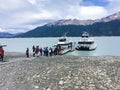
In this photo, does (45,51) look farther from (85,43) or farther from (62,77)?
(85,43)

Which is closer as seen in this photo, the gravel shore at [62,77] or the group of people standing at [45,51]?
the gravel shore at [62,77]

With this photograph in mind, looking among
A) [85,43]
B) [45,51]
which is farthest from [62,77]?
[85,43]

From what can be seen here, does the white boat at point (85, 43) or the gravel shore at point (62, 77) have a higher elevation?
the gravel shore at point (62, 77)

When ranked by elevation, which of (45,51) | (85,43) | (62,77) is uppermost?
(45,51)

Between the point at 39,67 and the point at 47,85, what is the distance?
5.56 meters

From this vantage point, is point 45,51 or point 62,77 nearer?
point 62,77

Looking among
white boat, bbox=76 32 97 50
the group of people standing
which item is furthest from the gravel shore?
white boat, bbox=76 32 97 50

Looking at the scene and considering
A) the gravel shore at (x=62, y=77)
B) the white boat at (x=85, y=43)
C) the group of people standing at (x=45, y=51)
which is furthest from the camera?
the white boat at (x=85, y=43)

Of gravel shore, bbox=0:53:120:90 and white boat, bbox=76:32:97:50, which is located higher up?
gravel shore, bbox=0:53:120:90

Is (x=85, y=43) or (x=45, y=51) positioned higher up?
(x=45, y=51)

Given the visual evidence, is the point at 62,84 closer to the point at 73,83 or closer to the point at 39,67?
the point at 73,83

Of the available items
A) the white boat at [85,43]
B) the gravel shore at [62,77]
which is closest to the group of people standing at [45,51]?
the gravel shore at [62,77]

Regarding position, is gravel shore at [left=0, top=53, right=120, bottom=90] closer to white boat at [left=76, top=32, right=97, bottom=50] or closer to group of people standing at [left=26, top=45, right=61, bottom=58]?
group of people standing at [left=26, top=45, right=61, bottom=58]

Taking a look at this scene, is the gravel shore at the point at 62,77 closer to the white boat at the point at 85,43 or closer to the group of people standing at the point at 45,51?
the group of people standing at the point at 45,51
